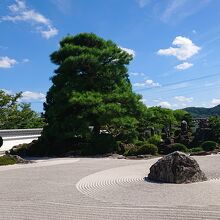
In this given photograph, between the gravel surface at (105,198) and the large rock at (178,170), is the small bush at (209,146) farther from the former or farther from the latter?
the large rock at (178,170)

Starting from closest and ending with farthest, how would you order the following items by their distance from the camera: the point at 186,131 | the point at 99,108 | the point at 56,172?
the point at 56,172 → the point at 99,108 → the point at 186,131

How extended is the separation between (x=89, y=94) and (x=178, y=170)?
568 inches

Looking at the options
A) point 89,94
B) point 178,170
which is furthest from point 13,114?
point 178,170

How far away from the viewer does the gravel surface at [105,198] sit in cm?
798

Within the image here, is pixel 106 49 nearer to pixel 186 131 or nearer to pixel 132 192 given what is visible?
pixel 186 131

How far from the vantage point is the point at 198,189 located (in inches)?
416

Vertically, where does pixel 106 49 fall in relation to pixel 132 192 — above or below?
above

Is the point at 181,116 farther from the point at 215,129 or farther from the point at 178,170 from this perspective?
the point at 178,170

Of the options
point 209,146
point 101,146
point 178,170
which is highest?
point 101,146

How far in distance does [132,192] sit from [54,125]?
16538 millimetres

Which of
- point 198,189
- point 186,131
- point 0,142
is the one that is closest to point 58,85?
point 0,142

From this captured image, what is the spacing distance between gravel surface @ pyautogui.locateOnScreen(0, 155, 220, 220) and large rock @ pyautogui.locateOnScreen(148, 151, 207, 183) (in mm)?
481

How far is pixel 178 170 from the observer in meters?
12.2

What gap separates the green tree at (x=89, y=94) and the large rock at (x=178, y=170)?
41.4ft
